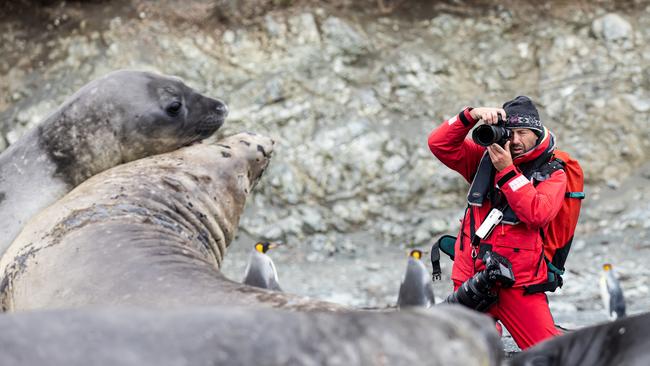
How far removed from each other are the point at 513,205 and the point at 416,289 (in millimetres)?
4423

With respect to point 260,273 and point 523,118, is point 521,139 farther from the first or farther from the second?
point 260,273

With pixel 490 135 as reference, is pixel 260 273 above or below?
below

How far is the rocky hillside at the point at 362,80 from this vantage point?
10.4 metres

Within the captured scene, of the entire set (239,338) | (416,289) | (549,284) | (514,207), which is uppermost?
(239,338)

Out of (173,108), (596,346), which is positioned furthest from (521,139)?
(173,108)

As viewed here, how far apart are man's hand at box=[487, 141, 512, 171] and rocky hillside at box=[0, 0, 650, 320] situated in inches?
241

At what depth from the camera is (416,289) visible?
27.6 ft

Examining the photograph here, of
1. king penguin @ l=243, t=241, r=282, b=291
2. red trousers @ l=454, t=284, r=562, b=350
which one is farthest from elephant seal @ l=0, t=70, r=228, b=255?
king penguin @ l=243, t=241, r=282, b=291

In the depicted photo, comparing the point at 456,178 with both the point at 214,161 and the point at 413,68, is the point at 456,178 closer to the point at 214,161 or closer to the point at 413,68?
the point at 413,68

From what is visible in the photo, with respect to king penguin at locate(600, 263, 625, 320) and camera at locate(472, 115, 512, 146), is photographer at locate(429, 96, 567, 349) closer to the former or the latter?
camera at locate(472, 115, 512, 146)

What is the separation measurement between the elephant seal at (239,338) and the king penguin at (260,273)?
6346 mm

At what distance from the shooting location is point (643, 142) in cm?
1045

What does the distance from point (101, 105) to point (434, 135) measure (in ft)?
5.77

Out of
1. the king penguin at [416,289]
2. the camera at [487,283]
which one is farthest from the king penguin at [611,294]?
the camera at [487,283]
